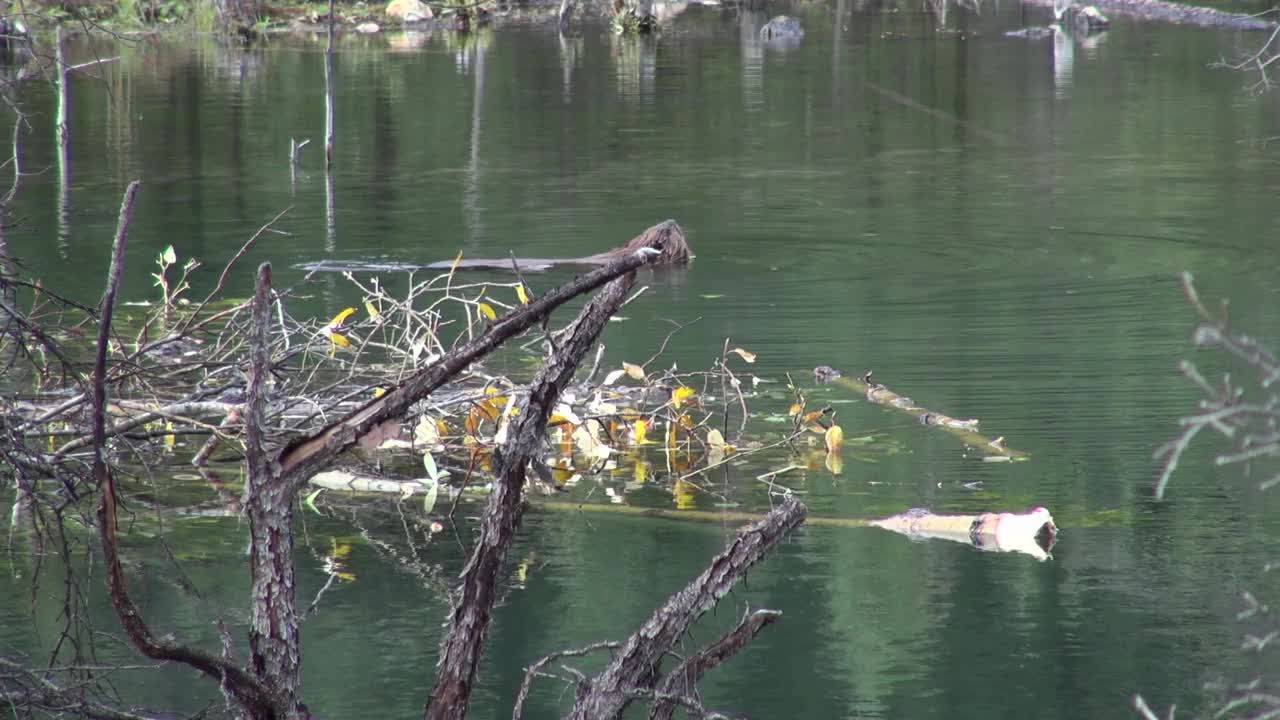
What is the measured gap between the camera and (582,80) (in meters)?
35.6

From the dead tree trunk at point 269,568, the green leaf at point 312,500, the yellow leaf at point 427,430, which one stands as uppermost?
the dead tree trunk at point 269,568

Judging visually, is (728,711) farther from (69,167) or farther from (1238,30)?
(1238,30)

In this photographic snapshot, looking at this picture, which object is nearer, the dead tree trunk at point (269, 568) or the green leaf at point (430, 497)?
the dead tree trunk at point (269, 568)

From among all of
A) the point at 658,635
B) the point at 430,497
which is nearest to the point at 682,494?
the point at 430,497

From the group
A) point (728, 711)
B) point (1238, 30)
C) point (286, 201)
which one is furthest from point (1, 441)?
point (1238, 30)

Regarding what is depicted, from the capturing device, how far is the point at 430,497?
Result: 876cm

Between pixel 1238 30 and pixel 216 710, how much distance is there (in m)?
39.5

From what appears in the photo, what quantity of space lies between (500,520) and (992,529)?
3815 mm

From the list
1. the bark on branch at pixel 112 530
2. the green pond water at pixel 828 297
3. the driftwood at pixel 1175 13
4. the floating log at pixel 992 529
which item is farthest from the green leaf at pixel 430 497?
the driftwood at pixel 1175 13

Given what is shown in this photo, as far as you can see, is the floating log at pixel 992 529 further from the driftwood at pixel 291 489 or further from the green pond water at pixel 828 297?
the driftwood at pixel 291 489

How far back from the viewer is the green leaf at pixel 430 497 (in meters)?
8.65

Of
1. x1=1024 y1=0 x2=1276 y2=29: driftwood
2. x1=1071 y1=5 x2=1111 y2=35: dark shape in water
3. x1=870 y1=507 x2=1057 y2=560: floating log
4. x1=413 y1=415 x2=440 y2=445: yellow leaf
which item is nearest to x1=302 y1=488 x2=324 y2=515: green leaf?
x1=413 y1=415 x2=440 y2=445: yellow leaf

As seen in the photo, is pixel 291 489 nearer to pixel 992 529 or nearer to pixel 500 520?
pixel 500 520

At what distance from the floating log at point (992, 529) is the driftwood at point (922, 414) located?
1.13 m
